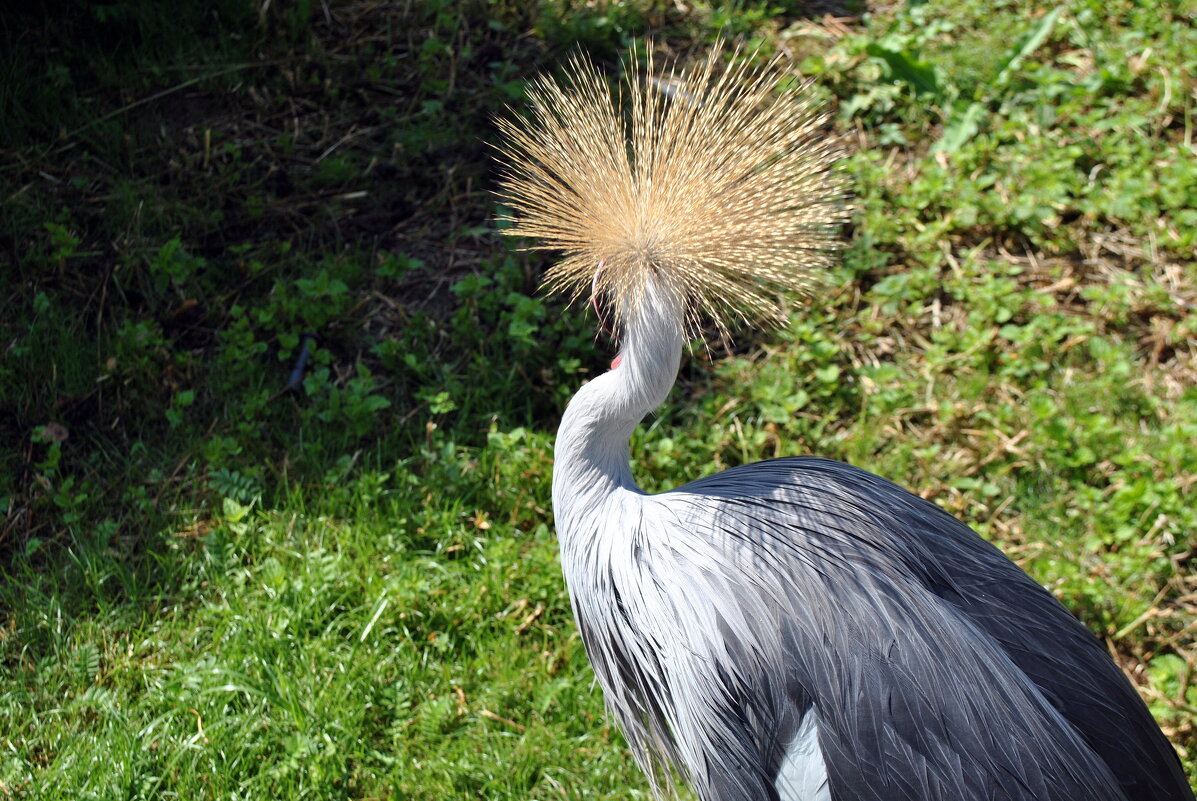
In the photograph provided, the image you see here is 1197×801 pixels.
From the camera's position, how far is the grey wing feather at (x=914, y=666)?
4.19ft

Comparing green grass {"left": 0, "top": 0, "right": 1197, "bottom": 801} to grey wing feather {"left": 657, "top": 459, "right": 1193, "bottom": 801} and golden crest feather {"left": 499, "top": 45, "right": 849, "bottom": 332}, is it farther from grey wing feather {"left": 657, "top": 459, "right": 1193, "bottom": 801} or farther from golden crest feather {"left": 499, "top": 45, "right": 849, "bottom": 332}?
golden crest feather {"left": 499, "top": 45, "right": 849, "bottom": 332}

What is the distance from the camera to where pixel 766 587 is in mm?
1389

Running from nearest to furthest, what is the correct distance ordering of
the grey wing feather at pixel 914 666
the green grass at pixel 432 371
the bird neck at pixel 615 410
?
the grey wing feather at pixel 914 666 < the bird neck at pixel 615 410 < the green grass at pixel 432 371

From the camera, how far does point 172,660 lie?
1.99 m

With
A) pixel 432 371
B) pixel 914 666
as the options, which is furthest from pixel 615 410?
pixel 432 371

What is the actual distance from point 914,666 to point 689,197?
28.0 inches

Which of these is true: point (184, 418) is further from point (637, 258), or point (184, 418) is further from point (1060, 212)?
point (1060, 212)

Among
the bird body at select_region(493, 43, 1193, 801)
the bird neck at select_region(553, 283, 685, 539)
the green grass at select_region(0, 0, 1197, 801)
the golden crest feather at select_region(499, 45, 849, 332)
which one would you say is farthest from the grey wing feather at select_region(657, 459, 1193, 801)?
the green grass at select_region(0, 0, 1197, 801)

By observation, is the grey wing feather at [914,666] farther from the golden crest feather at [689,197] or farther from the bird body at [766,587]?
the golden crest feather at [689,197]

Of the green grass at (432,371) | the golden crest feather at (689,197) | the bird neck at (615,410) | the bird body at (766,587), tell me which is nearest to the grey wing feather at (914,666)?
the bird body at (766,587)

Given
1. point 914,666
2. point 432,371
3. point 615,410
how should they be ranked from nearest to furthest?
point 914,666
point 615,410
point 432,371

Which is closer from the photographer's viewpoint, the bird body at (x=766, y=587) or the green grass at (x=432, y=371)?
the bird body at (x=766, y=587)

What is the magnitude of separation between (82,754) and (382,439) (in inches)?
34.8

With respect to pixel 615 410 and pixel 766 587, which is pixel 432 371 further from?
pixel 766 587
